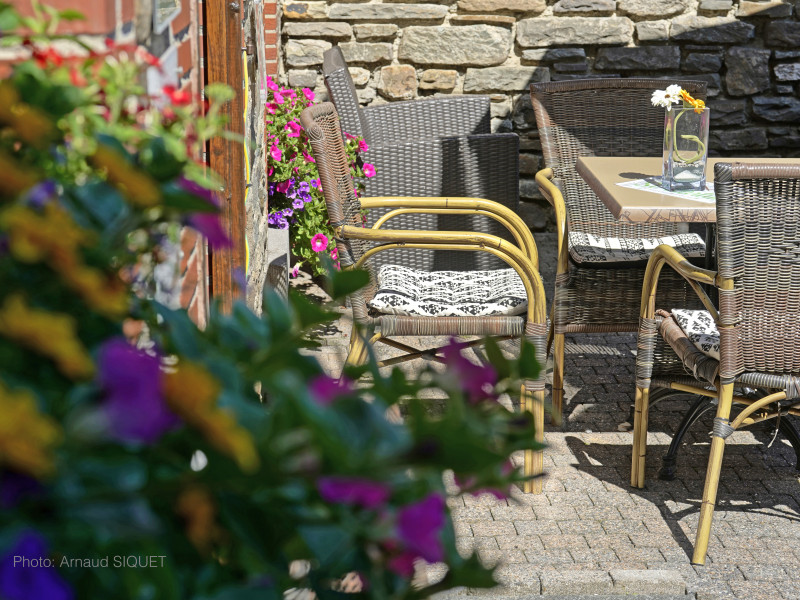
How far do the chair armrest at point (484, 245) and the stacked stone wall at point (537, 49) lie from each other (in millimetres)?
2811

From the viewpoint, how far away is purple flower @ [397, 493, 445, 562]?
395 mm

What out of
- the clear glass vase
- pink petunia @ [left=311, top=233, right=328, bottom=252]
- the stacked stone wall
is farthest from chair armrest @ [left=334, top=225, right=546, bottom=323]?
the stacked stone wall

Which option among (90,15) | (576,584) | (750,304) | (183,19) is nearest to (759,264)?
(750,304)

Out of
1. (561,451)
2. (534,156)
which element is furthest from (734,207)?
(534,156)

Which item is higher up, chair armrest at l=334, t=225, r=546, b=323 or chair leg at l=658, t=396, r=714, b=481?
chair armrest at l=334, t=225, r=546, b=323

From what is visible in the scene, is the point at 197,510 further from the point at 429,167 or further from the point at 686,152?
the point at 429,167

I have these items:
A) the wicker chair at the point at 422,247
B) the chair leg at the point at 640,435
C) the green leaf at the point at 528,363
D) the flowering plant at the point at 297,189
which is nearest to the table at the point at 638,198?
the wicker chair at the point at 422,247

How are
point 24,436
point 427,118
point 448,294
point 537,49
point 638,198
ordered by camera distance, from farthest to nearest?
point 537,49 < point 427,118 < point 448,294 < point 638,198 < point 24,436

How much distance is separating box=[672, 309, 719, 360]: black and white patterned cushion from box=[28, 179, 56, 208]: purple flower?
2.44m

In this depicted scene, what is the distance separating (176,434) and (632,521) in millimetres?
2579

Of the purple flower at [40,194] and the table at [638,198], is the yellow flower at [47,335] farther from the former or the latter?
the table at [638,198]

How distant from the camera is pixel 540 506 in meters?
2.92

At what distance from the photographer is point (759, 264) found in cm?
242

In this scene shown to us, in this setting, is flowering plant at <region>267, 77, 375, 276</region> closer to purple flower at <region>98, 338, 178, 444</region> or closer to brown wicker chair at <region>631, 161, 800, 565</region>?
brown wicker chair at <region>631, 161, 800, 565</region>
